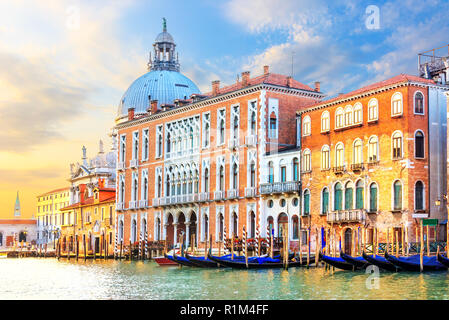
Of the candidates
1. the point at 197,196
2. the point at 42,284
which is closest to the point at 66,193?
the point at 197,196

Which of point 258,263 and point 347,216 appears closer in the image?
point 258,263

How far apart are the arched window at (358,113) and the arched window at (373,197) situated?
2877 mm

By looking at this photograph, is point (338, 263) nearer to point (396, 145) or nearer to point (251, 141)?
point (396, 145)

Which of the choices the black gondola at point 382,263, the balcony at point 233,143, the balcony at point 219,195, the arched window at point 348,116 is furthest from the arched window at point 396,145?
the balcony at point 219,195

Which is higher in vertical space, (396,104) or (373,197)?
(396,104)

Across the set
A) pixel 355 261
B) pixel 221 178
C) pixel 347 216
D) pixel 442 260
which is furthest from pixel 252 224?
pixel 442 260

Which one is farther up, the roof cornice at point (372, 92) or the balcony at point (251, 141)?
the roof cornice at point (372, 92)

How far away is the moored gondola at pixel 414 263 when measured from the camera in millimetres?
25422

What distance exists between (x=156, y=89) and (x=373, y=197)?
33.7m

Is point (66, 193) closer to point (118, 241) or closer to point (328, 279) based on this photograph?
point (118, 241)

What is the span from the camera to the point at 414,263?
2544cm

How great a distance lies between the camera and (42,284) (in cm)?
2594

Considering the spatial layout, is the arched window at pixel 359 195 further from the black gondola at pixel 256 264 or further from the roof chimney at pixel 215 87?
the roof chimney at pixel 215 87
